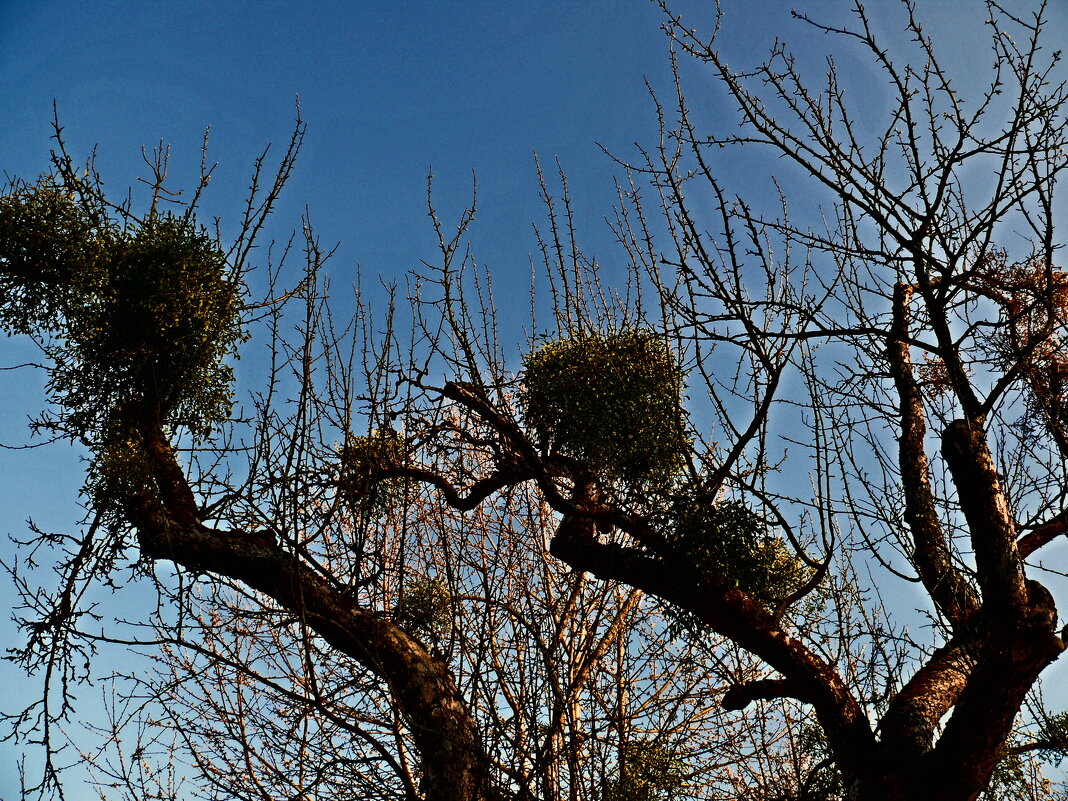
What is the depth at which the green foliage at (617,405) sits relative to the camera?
3.72 metres

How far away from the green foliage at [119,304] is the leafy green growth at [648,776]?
2.62 meters

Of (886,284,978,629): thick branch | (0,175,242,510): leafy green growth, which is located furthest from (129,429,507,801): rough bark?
A: (886,284,978,629): thick branch

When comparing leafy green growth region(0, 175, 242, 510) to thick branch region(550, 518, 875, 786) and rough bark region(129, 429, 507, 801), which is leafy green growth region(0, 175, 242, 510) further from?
thick branch region(550, 518, 875, 786)

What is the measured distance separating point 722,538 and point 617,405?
0.72 meters

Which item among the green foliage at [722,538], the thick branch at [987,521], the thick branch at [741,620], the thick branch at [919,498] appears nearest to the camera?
the thick branch at [987,521]

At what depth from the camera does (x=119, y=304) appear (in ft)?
13.7

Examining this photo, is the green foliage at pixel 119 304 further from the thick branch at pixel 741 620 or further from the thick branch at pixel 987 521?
the thick branch at pixel 987 521

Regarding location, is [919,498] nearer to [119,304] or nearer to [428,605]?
[428,605]

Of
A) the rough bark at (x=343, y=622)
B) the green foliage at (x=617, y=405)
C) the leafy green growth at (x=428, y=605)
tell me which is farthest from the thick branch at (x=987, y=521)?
the leafy green growth at (x=428, y=605)

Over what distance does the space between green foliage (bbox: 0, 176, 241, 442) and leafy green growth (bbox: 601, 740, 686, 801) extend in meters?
2.62

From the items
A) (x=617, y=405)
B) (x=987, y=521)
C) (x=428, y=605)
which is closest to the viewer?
(x=987, y=521)

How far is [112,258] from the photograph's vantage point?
4.40 meters

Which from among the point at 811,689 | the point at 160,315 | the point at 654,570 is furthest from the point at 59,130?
the point at 811,689

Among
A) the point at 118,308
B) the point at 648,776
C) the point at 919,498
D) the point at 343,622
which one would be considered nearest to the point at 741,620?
the point at 648,776
